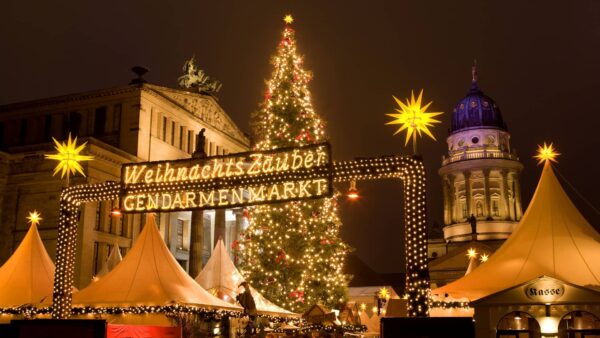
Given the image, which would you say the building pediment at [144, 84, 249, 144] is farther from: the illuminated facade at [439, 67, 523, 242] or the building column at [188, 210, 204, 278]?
the illuminated facade at [439, 67, 523, 242]

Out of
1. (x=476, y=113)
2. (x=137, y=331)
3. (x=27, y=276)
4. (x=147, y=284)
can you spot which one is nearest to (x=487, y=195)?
(x=476, y=113)

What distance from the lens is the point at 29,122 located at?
54875mm

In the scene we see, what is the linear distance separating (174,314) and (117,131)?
105 ft

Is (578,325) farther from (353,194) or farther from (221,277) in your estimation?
(221,277)

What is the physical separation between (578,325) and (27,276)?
20.3 meters

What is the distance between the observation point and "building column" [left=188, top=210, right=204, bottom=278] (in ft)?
163

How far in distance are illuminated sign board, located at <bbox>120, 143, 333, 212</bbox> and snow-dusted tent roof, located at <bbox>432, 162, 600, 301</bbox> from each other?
6.43 m

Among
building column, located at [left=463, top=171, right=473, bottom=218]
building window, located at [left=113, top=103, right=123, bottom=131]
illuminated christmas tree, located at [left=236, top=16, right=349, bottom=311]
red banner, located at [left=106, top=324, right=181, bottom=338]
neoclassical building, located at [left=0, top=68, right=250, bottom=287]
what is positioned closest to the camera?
red banner, located at [left=106, top=324, right=181, bottom=338]

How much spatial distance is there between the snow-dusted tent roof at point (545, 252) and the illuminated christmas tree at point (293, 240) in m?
8.11

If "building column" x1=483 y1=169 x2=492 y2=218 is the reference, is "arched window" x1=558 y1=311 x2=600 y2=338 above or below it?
below

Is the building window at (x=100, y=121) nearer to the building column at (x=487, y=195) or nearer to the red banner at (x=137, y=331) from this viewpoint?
the red banner at (x=137, y=331)

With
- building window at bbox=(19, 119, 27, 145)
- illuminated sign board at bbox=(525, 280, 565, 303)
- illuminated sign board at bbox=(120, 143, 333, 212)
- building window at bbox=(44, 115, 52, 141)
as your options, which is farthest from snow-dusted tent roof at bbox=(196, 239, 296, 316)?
building window at bbox=(19, 119, 27, 145)

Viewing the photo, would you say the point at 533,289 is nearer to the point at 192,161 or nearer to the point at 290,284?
the point at 192,161

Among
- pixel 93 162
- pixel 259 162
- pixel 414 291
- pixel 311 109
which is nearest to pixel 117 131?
pixel 93 162
